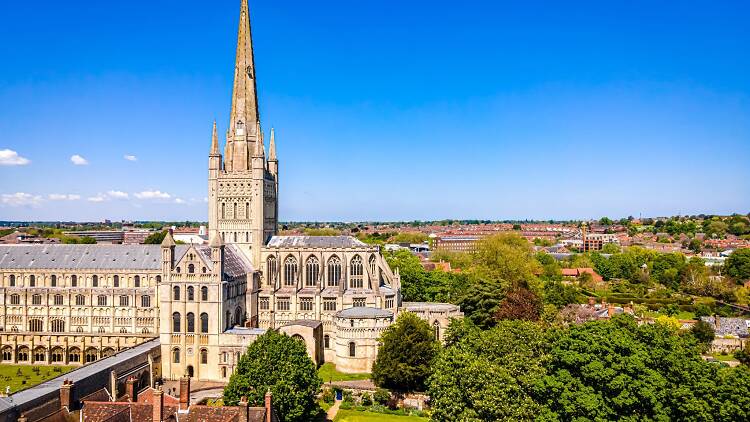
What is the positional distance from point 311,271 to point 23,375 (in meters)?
36.7

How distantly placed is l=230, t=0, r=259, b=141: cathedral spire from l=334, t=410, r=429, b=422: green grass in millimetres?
43085

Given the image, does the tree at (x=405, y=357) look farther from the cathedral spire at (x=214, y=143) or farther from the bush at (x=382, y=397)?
the cathedral spire at (x=214, y=143)

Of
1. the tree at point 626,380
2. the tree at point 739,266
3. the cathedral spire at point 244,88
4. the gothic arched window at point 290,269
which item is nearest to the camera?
the tree at point 626,380

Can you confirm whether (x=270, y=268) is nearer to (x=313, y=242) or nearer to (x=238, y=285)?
(x=313, y=242)

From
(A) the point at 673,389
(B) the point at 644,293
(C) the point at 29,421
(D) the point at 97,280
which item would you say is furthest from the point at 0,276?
(B) the point at 644,293

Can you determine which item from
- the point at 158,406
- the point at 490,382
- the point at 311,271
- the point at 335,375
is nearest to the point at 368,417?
the point at 335,375

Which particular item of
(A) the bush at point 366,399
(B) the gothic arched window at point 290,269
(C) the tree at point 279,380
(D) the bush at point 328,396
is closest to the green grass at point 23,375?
(C) the tree at point 279,380

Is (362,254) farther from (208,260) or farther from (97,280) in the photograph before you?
(97,280)

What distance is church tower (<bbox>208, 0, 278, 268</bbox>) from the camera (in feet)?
274

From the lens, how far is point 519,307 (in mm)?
76500

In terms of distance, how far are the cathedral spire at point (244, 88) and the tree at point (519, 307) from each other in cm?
4203

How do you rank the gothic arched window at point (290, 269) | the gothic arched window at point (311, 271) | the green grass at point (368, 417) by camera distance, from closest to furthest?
the green grass at point (368, 417), the gothic arched window at point (311, 271), the gothic arched window at point (290, 269)

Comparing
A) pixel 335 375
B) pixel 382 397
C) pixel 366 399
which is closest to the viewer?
pixel 382 397

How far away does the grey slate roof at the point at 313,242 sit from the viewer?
83.3 metres
